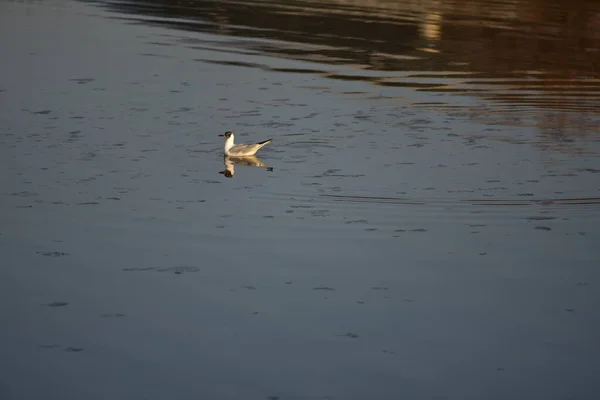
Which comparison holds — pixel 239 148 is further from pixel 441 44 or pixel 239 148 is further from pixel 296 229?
pixel 441 44

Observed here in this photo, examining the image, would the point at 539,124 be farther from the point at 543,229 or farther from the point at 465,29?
the point at 465,29

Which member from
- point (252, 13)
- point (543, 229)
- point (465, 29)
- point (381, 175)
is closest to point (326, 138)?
point (381, 175)

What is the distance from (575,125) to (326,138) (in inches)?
190

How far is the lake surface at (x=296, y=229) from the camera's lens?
909cm

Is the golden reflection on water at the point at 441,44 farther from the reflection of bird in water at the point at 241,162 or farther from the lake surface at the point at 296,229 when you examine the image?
the reflection of bird in water at the point at 241,162

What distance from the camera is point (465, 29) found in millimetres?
32906

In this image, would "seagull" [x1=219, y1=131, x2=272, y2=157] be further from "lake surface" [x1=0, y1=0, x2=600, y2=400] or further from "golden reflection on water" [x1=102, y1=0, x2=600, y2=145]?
"golden reflection on water" [x1=102, y1=0, x2=600, y2=145]

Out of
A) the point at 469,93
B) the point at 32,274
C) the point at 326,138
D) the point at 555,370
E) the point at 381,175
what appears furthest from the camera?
the point at 469,93

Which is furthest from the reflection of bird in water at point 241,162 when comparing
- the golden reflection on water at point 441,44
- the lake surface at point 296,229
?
the golden reflection on water at point 441,44

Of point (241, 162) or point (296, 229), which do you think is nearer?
point (296, 229)

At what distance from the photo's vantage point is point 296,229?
1280cm

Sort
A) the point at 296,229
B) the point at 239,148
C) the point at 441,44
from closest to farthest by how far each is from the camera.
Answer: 1. the point at 296,229
2. the point at 239,148
3. the point at 441,44

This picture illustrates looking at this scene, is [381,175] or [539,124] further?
[539,124]

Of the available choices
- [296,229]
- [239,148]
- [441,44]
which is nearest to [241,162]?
[239,148]
